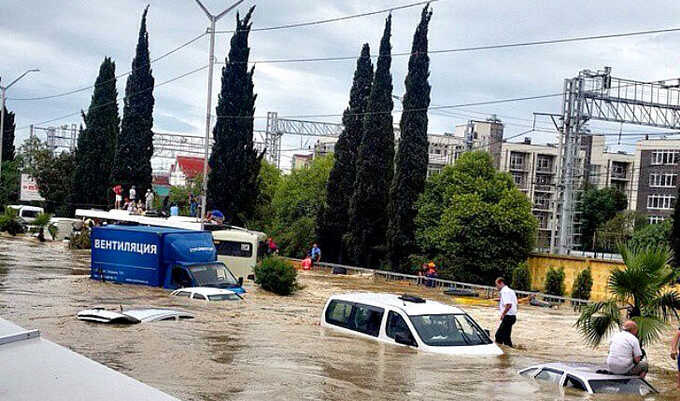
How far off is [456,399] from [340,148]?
146 ft

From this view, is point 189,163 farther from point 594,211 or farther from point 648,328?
point 648,328

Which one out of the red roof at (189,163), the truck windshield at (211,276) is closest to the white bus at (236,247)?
the truck windshield at (211,276)

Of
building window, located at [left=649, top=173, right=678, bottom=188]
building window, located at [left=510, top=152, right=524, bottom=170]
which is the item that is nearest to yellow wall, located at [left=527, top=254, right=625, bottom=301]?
building window, located at [left=649, top=173, right=678, bottom=188]

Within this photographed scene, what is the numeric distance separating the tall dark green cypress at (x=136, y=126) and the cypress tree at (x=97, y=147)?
6329mm

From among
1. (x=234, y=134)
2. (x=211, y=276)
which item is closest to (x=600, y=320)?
(x=211, y=276)

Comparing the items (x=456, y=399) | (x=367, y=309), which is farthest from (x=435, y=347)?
(x=456, y=399)

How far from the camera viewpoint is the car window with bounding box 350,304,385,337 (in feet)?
50.6

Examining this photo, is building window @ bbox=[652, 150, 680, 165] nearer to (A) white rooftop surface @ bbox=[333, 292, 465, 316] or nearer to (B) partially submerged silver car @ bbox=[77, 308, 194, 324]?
(A) white rooftop surface @ bbox=[333, 292, 465, 316]

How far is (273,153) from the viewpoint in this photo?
→ 84.7m

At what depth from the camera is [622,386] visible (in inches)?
488

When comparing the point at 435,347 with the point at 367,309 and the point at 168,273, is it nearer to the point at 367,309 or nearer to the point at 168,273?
the point at 367,309

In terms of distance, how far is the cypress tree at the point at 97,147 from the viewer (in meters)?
74.5

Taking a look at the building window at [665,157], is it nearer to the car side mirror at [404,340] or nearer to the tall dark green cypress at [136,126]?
the tall dark green cypress at [136,126]

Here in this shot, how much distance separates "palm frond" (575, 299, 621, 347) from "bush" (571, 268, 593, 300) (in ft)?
77.0
